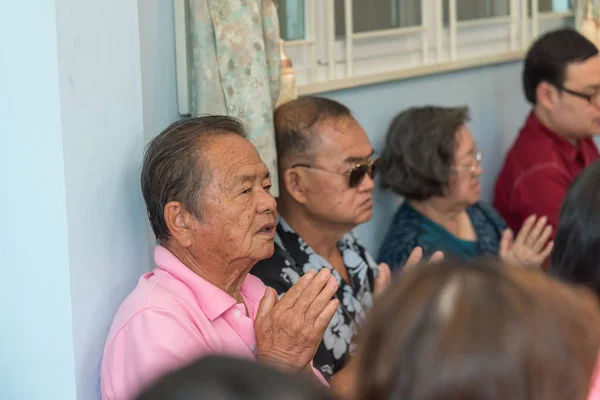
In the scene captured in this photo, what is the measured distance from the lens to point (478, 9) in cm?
428

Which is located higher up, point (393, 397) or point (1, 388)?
point (393, 397)

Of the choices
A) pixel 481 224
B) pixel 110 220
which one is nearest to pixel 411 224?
pixel 481 224

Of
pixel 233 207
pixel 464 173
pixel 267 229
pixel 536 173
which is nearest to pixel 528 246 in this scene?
pixel 464 173

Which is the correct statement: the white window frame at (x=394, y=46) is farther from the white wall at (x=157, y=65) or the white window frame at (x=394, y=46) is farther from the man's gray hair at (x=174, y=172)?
the man's gray hair at (x=174, y=172)

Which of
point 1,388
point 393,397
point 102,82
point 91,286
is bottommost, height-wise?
point 1,388

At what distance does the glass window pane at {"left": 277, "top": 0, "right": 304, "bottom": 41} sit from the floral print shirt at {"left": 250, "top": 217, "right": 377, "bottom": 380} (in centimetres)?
74

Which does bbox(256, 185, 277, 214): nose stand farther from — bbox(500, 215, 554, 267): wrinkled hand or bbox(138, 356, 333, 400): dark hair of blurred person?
bbox(138, 356, 333, 400): dark hair of blurred person

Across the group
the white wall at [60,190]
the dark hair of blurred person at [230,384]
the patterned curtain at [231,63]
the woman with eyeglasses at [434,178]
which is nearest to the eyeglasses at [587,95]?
the woman with eyeglasses at [434,178]

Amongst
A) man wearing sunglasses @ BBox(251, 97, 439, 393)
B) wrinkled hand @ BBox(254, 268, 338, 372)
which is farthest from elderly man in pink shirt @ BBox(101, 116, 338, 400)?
man wearing sunglasses @ BBox(251, 97, 439, 393)

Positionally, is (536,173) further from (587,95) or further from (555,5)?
(555,5)

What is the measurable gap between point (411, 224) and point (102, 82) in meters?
1.54

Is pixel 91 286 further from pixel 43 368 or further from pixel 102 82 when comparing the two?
pixel 102 82

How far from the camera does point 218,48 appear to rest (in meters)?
2.41

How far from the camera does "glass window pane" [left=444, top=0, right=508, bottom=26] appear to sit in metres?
Answer: 4.11
